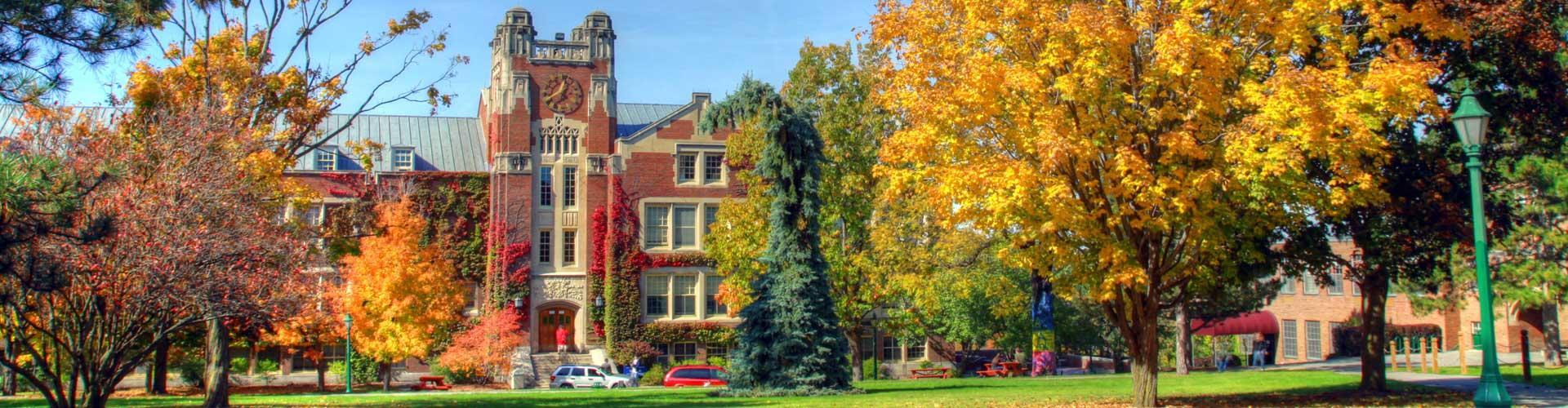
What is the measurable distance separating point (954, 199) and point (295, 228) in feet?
38.4

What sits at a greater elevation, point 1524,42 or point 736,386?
point 1524,42

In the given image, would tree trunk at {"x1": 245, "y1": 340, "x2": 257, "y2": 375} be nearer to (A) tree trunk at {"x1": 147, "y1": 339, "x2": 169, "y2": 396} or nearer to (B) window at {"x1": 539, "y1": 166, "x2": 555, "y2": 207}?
(A) tree trunk at {"x1": 147, "y1": 339, "x2": 169, "y2": 396}

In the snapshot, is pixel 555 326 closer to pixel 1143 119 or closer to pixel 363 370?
pixel 363 370

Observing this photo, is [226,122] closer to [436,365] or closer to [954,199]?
[954,199]

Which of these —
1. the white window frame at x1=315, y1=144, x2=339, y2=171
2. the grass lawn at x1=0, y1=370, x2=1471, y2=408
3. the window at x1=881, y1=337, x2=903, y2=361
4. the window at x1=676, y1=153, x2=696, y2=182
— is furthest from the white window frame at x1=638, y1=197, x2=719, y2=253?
the grass lawn at x1=0, y1=370, x2=1471, y2=408

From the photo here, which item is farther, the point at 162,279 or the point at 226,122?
the point at 226,122

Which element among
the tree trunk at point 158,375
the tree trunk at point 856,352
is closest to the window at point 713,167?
the tree trunk at point 856,352

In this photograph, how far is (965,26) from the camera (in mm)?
17297

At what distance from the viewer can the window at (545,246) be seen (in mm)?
46281

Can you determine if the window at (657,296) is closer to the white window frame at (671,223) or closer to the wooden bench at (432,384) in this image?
the white window frame at (671,223)

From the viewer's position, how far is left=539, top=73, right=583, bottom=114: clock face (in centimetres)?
4616

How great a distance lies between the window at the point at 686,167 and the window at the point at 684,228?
3.72 ft

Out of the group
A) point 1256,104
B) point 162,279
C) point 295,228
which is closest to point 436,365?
point 295,228

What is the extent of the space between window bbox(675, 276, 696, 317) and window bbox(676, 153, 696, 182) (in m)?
3.86
